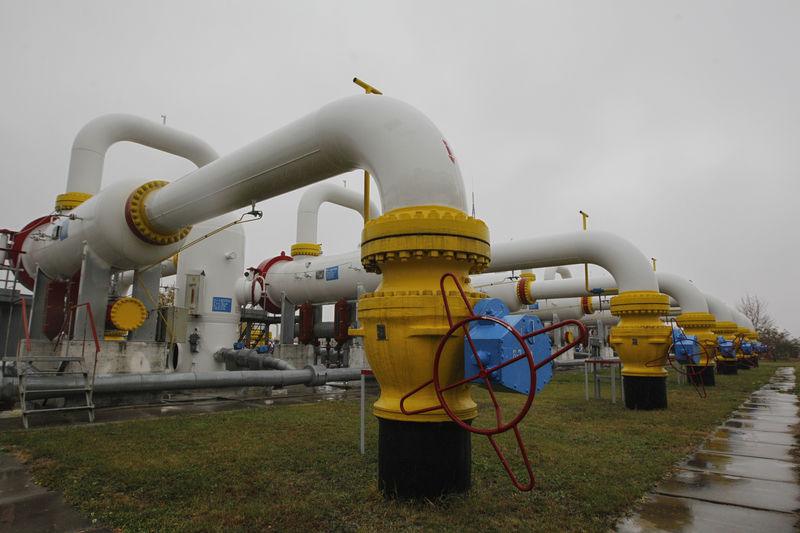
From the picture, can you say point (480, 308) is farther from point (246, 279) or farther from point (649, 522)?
point (246, 279)

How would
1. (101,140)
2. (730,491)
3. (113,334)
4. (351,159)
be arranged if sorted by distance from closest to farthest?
1. (730,491)
2. (351,159)
3. (113,334)
4. (101,140)

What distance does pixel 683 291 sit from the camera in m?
14.0

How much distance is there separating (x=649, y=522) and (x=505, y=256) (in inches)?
265

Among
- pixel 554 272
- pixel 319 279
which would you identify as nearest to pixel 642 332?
pixel 319 279

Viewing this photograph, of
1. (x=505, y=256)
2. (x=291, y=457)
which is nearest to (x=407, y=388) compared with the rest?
(x=291, y=457)

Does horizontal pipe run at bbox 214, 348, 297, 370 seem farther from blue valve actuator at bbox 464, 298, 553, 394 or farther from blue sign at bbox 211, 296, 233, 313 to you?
blue valve actuator at bbox 464, 298, 553, 394

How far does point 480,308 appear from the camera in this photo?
3.68 meters

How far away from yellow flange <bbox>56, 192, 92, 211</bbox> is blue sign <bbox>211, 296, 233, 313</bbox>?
3.88 meters

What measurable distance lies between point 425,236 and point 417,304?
52cm

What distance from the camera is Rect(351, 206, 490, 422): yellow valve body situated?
3.55 metres

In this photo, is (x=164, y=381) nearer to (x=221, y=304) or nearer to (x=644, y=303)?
(x=221, y=304)

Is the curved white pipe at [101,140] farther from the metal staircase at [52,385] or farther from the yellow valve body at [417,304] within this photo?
the yellow valve body at [417,304]

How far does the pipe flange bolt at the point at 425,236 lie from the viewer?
11.9 ft

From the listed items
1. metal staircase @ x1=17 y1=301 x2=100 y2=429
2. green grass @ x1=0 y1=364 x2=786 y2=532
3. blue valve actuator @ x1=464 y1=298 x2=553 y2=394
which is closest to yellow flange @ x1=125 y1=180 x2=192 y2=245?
metal staircase @ x1=17 y1=301 x2=100 y2=429
